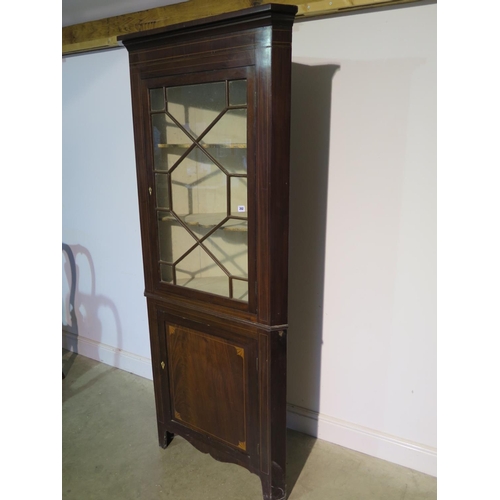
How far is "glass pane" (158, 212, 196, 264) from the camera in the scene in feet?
5.56

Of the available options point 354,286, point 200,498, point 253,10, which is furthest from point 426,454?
point 253,10

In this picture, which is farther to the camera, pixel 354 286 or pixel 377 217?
pixel 354 286

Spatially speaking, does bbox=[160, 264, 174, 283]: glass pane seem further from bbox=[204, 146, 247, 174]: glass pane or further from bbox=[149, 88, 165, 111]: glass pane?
bbox=[149, 88, 165, 111]: glass pane

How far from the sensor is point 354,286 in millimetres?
1799

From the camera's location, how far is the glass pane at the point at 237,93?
4.57ft

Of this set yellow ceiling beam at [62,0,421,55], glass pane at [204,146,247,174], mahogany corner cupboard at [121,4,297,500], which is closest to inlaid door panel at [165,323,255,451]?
mahogany corner cupboard at [121,4,297,500]

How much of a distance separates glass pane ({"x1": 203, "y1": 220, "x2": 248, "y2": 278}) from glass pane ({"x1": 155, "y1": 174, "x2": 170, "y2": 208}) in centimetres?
25

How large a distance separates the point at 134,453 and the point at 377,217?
153 cm

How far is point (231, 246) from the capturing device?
159cm

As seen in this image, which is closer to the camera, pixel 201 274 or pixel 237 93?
pixel 237 93

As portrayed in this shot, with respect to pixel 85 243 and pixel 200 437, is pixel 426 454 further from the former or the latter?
pixel 85 243

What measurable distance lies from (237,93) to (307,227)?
2.24 feet

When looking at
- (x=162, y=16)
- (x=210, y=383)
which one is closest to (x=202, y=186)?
(x=210, y=383)

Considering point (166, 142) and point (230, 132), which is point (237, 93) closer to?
point (230, 132)
